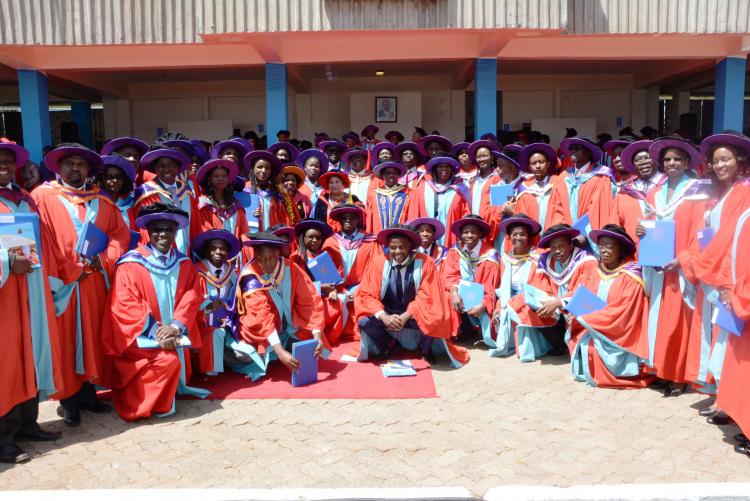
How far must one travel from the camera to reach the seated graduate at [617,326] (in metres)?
5.37

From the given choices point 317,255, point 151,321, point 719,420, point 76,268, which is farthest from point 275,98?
point 719,420

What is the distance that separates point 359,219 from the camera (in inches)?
288

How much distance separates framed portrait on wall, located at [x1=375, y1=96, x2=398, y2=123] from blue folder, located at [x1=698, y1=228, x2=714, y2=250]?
11890mm

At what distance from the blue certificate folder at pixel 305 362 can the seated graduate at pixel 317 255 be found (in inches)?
45.2

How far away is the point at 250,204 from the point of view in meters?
6.86

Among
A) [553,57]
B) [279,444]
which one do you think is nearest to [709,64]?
[553,57]

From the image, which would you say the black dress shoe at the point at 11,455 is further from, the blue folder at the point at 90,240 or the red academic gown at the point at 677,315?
the red academic gown at the point at 677,315

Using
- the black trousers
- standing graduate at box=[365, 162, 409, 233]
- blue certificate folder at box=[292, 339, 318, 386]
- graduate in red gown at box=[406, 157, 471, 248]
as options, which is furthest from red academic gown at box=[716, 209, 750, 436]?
the black trousers

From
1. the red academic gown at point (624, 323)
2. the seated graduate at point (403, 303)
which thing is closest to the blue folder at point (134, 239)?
the seated graduate at point (403, 303)

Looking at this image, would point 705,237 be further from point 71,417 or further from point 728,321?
point 71,417

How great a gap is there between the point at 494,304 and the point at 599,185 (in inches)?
70.4

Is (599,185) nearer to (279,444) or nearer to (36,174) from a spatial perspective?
(279,444)

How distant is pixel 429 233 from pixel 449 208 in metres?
0.94

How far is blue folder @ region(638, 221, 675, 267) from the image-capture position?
4.96m
